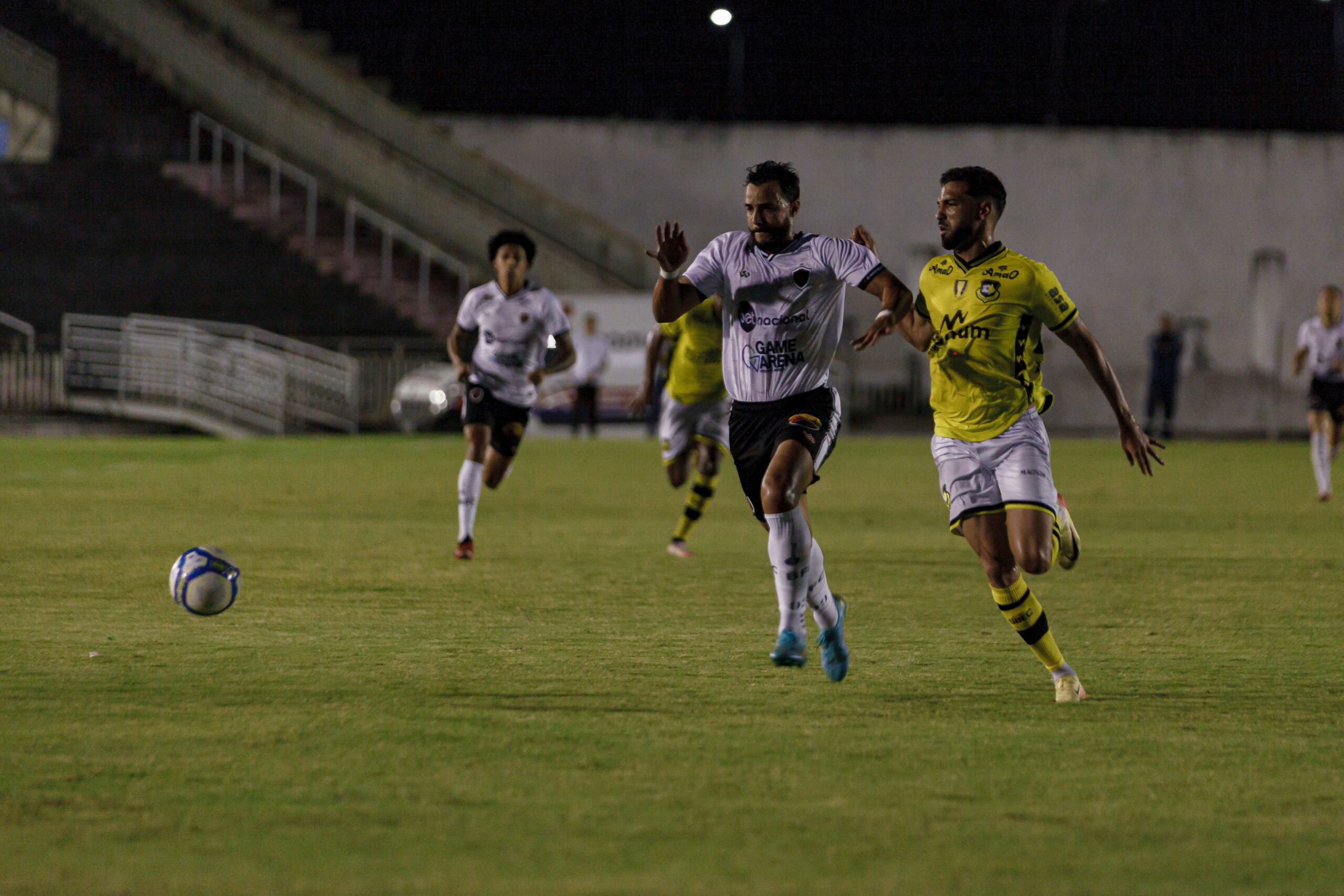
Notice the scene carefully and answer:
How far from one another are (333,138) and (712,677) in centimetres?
3278

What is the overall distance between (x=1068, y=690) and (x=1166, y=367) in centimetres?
2639

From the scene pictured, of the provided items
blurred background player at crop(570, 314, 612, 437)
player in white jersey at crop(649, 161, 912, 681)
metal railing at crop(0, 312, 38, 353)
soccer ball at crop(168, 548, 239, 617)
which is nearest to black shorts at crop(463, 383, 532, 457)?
soccer ball at crop(168, 548, 239, 617)

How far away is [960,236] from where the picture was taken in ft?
23.0

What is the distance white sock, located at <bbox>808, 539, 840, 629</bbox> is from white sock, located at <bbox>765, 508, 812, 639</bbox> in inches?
1.1

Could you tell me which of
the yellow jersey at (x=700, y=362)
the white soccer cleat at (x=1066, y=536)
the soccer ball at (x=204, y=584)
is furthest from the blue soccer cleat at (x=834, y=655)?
the yellow jersey at (x=700, y=362)

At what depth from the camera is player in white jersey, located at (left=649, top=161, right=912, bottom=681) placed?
288 inches

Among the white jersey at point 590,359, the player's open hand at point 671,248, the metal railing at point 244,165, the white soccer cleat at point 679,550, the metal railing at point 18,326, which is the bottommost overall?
the white soccer cleat at point 679,550

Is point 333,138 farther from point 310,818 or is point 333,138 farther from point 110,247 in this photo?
point 310,818

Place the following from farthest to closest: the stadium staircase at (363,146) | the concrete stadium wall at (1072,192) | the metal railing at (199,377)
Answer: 1. the concrete stadium wall at (1072,192)
2. the stadium staircase at (363,146)
3. the metal railing at (199,377)

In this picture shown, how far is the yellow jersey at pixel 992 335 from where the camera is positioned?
691 centimetres

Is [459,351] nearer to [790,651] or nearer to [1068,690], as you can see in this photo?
[790,651]

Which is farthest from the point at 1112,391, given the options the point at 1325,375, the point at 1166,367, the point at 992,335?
the point at 1166,367

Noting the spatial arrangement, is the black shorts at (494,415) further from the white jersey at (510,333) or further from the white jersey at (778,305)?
the white jersey at (778,305)

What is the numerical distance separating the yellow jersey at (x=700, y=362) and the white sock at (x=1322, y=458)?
8656 millimetres
